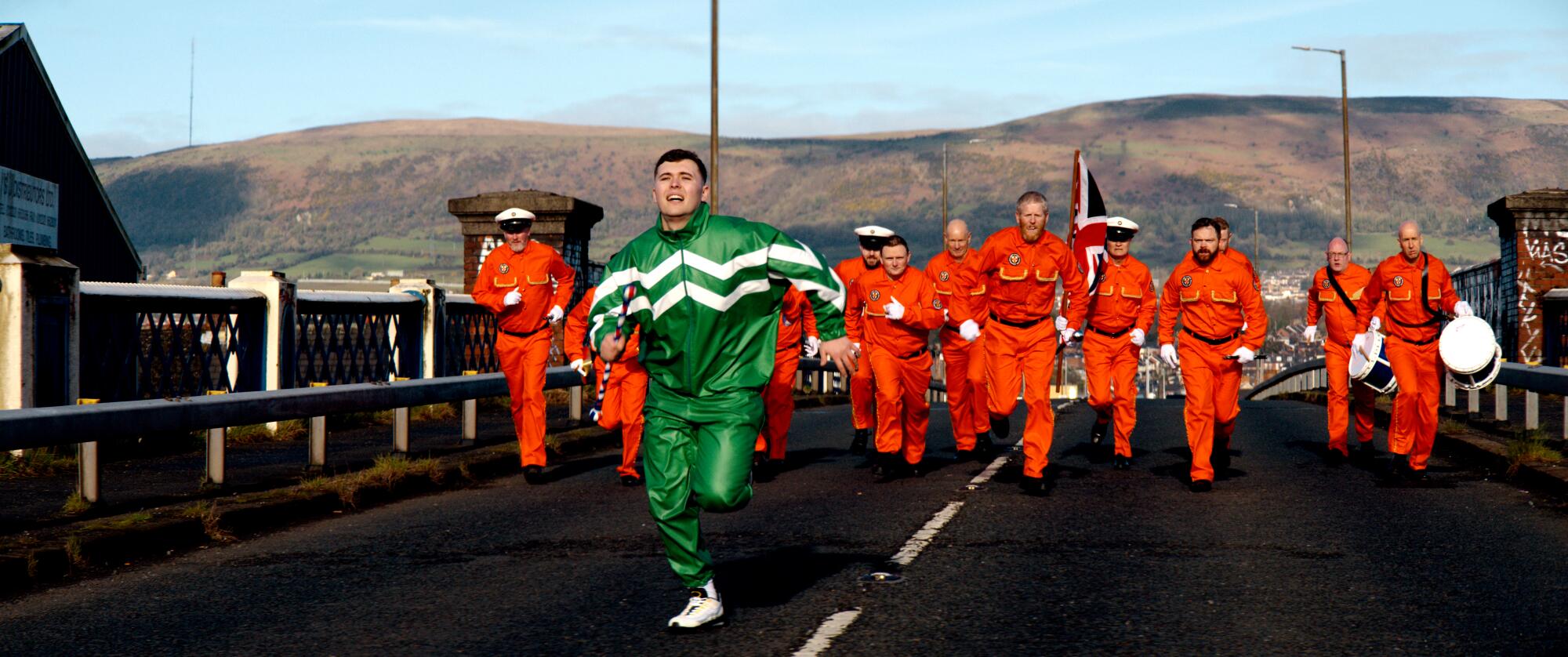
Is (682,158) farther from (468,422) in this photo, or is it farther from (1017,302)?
(468,422)

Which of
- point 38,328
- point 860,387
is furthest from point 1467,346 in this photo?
point 38,328

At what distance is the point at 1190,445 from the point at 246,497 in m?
6.30

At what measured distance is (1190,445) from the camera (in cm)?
1072

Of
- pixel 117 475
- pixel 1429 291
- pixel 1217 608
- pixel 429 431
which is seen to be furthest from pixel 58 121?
pixel 1217 608

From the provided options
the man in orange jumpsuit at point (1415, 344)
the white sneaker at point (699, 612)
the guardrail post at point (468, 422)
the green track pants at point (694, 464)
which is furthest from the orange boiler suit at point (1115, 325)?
the white sneaker at point (699, 612)

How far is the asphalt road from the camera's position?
577 centimetres

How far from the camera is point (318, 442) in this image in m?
10.8

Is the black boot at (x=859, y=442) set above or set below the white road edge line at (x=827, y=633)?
above

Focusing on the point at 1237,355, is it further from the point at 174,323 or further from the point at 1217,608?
the point at 174,323

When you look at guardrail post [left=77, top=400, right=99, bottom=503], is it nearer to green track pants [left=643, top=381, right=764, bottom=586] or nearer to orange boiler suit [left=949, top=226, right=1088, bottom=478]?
green track pants [left=643, top=381, right=764, bottom=586]

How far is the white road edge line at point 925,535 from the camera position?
7543mm

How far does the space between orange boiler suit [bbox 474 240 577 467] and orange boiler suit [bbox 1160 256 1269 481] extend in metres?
4.49

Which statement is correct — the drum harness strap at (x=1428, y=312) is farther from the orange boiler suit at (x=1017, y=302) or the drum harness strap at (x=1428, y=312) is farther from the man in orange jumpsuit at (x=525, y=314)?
the man in orange jumpsuit at (x=525, y=314)

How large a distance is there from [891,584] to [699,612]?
1256mm
